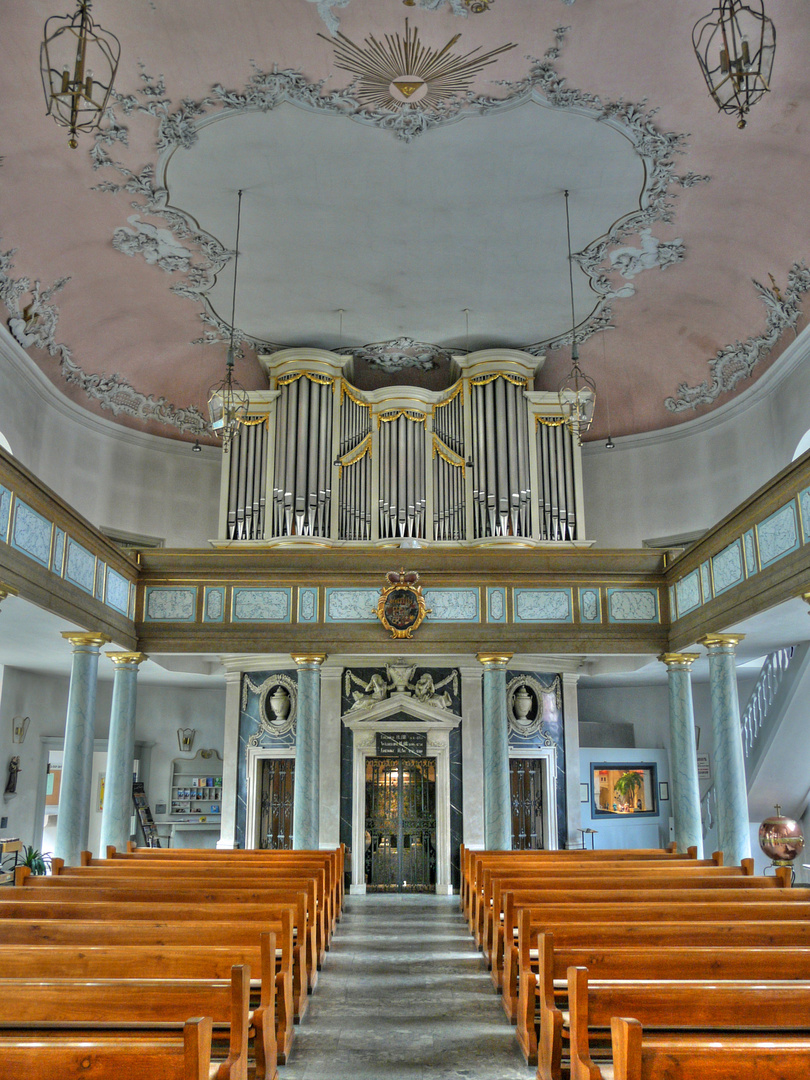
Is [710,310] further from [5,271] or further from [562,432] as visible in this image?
[5,271]

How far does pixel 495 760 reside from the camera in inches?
523

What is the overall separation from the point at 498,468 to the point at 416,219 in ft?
16.0

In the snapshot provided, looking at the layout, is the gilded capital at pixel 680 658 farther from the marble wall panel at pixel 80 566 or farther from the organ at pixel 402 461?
the marble wall panel at pixel 80 566

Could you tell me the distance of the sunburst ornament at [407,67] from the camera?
942 centimetres

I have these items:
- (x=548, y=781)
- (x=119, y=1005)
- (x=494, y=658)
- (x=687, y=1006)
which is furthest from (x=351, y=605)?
(x=687, y=1006)

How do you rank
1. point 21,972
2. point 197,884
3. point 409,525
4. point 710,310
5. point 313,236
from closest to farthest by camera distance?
point 21,972
point 197,884
point 313,236
point 710,310
point 409,525

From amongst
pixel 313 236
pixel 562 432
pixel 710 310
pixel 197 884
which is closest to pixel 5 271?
pixel 313 236

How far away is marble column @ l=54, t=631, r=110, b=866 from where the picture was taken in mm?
11773

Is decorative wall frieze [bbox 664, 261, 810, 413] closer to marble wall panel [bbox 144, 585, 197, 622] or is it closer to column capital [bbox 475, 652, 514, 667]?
column capital [bbox 475, 652, 514, 667]

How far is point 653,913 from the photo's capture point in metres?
6.85

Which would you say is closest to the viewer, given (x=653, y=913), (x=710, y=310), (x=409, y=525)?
(x=653, y=913)

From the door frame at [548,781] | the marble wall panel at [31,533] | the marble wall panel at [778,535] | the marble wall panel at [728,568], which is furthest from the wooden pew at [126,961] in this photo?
the door frame at [548,781]

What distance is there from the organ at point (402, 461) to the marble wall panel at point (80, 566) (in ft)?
12.5

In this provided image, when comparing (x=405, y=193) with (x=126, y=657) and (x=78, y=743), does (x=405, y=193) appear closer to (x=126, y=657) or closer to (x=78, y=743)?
(x=126, y=657)
